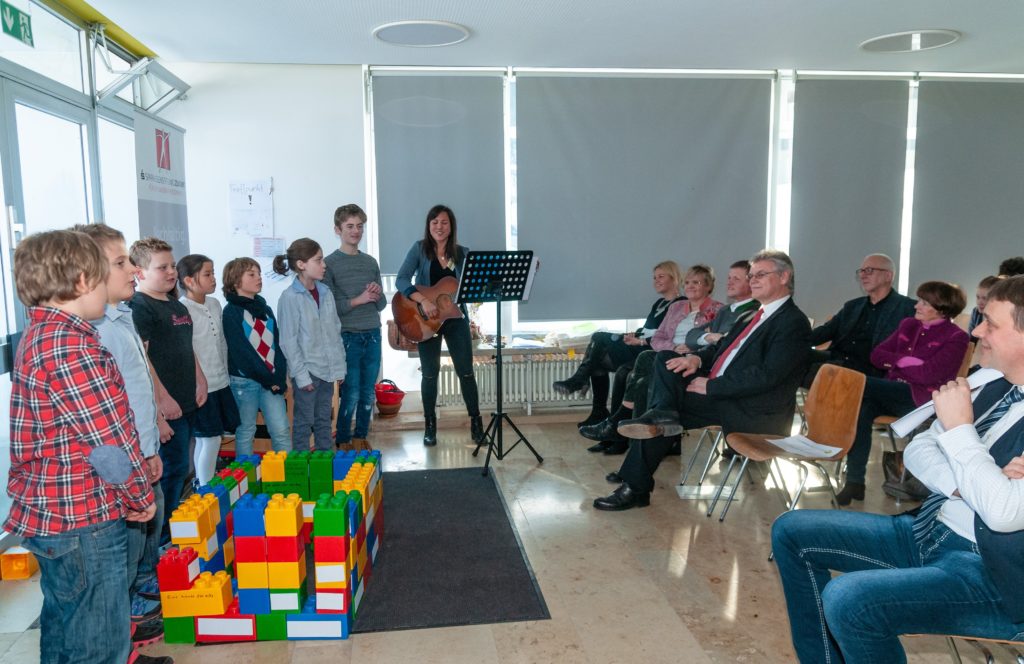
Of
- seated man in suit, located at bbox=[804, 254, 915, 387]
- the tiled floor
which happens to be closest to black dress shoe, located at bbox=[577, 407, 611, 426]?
the tiled floor

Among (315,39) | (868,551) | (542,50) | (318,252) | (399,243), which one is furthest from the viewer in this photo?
(399,243)

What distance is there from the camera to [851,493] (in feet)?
12.8

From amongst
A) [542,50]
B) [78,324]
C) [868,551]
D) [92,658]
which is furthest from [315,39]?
[868,551]

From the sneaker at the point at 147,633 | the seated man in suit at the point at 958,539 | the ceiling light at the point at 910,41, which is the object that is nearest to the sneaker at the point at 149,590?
the sneaker at the point at 147,633

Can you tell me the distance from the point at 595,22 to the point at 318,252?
219 cm

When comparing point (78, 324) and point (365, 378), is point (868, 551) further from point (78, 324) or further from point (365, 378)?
point (365, 378)

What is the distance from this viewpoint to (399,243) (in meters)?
5.63

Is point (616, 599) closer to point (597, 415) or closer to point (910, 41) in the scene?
point (597, 415)

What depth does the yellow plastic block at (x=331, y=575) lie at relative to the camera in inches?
98.8

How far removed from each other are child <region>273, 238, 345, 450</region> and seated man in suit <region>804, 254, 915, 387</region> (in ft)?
9.99

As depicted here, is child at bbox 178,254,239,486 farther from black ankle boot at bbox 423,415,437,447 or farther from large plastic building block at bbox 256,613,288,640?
black ankle boot at bbox 423,415,437,447

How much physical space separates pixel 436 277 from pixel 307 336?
1128 millimetres

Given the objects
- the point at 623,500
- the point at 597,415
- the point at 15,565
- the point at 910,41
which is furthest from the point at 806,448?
the point at 15,565

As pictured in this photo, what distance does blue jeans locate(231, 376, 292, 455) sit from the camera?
3.74 m
